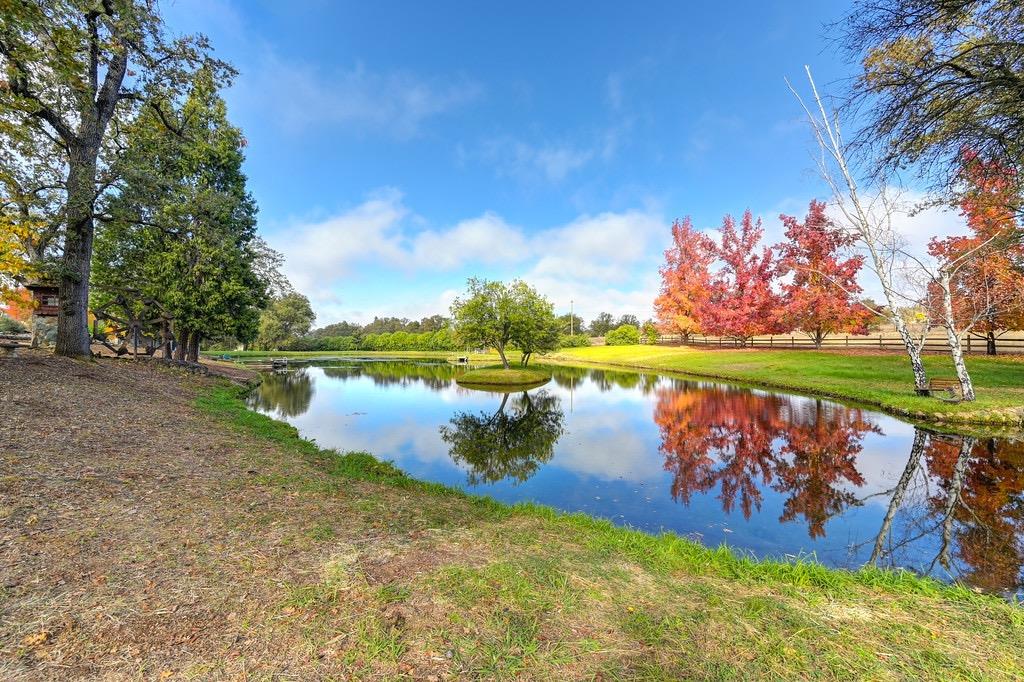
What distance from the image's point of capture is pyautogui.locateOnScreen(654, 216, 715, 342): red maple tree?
4156cm

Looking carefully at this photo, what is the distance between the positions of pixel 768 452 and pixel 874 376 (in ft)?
54.7

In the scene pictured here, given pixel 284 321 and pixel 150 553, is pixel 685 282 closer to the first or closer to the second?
pixel 150 553

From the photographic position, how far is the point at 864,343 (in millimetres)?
35094

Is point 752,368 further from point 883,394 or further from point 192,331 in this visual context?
point 192,331

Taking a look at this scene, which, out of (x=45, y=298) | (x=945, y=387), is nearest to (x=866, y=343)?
(x=945, y=387)

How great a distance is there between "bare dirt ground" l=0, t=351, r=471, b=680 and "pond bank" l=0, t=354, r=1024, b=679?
2 cm

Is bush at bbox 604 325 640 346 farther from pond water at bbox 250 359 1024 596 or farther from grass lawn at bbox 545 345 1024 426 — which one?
pond water at bbox 250 359 1024 596

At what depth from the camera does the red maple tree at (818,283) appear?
30.1 metres

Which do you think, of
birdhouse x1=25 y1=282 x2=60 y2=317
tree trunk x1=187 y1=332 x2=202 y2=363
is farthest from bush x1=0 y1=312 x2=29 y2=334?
tree trunk x1=187 y1=332 x2=202 y2=363

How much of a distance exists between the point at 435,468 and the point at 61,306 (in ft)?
43.3

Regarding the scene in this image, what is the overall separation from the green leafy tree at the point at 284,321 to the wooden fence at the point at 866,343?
61710 mm

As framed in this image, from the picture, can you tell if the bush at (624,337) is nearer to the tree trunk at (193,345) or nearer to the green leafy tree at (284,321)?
the green leafy tree at (284,321)

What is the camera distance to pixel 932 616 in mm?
3350

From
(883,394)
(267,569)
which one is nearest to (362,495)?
(267,569)
